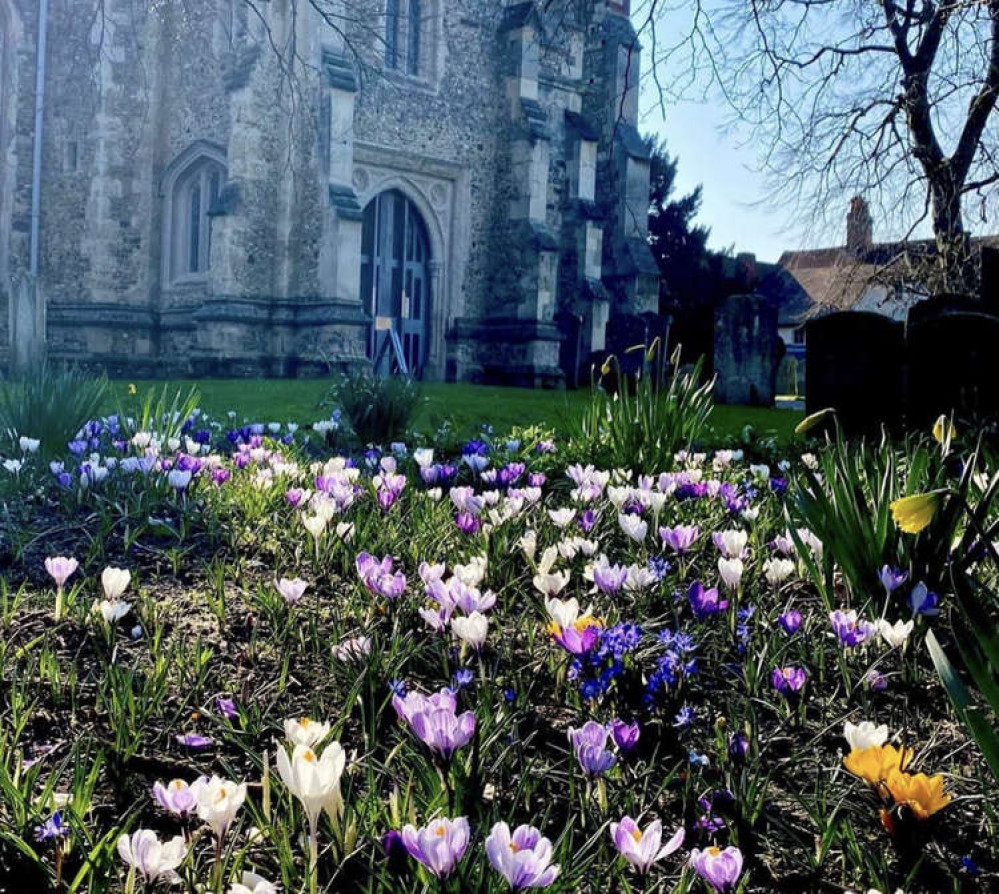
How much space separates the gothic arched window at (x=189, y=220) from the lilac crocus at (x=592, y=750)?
746 inches

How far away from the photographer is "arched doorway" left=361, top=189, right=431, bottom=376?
67.4ft

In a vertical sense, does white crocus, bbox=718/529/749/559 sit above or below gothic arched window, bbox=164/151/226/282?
below

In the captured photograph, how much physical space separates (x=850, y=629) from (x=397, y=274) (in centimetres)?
1930

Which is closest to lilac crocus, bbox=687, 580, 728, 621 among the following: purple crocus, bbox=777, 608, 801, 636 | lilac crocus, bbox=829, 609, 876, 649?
purple crocus, bbox=777, 608, 801, 636

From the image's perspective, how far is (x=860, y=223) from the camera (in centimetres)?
1538

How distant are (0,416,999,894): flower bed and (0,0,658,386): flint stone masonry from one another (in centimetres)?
1265

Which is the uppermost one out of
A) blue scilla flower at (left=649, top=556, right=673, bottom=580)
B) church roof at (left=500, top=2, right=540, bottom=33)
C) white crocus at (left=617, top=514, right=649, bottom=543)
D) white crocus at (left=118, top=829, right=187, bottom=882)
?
church roof at (left=500, top=2, right=540, bottom=33)

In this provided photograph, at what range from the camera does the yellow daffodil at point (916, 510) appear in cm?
159

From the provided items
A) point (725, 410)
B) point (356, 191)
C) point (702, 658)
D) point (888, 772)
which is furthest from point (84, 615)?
point (356, 191)

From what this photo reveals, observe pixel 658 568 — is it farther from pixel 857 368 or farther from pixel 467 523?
pixel 857 368

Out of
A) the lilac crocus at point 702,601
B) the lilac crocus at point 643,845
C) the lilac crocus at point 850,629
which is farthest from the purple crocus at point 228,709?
the lilac crocus at point 850,629

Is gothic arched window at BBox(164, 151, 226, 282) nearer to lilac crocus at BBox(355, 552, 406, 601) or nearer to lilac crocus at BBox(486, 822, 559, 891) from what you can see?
lilac crocus at BBox(355, 552, 406, 601)

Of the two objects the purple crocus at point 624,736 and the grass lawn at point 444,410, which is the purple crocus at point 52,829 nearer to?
the purple crocus at point 624,736

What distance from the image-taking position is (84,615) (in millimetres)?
2404
